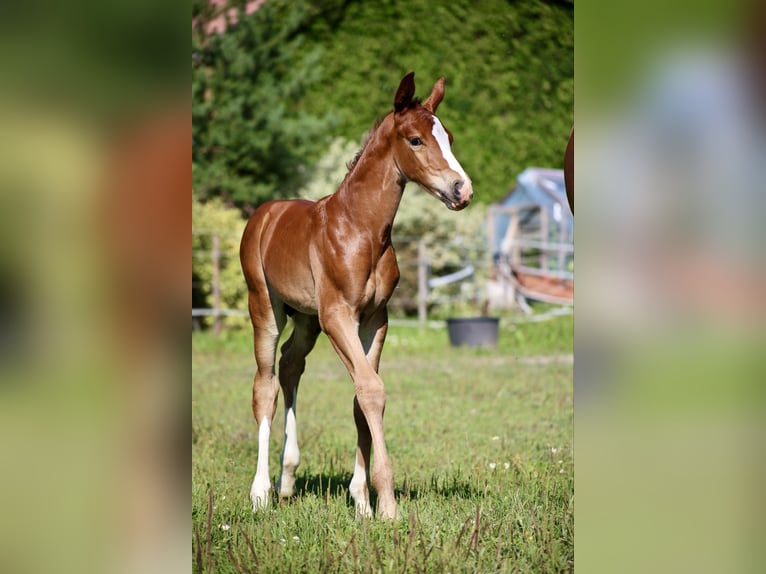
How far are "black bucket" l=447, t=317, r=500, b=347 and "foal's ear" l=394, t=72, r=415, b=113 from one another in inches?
299

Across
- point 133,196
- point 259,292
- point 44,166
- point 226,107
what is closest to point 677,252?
point 133,196

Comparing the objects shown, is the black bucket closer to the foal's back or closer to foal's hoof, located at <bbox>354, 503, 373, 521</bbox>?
the foal's back

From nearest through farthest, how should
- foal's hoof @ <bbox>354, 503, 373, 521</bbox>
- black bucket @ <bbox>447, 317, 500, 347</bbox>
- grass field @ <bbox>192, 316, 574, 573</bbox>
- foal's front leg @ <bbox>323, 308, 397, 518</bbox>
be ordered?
grass field @ <bbox>192, 316, 574, 573</bbox>
foal's front leg @ <bbox>323, 308, 397, 518</bbox>
foal's hoof @ <bbox>354, 503, 373, 521</bbox>
black bucket @ <bbox>447, 317, 500, 347</bbox>

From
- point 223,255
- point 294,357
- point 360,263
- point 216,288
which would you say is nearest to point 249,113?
point 223,255

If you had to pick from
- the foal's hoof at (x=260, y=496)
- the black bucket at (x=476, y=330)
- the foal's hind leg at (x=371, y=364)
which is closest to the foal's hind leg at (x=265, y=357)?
the foal's hoof at (x=260, y=496)

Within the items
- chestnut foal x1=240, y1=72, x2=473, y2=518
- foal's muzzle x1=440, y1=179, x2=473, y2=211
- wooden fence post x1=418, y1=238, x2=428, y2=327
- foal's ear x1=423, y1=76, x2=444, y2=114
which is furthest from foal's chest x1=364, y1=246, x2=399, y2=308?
wooden fence post x1=418, y1=238, x2=428, y2=327

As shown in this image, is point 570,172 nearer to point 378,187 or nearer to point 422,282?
point 378,187

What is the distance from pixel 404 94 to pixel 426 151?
254 millimetres

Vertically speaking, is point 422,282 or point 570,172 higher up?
point 570,172

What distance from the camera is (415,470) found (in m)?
4.86

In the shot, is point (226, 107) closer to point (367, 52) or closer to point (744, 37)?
point (367, 52)

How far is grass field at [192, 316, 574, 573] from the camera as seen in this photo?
3.02 m

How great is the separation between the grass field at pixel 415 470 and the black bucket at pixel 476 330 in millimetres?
386

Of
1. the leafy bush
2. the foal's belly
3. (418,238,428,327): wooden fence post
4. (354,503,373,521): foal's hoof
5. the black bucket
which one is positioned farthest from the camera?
(418,238,428,327): wooden fence post
